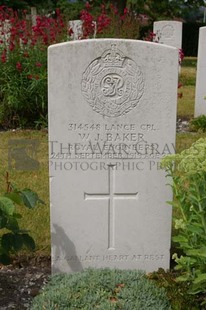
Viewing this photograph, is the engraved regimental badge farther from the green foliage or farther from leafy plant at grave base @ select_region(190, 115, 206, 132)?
the green foliage

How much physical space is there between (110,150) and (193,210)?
72cm

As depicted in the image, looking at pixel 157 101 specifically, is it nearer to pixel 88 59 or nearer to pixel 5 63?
pixel 88 59

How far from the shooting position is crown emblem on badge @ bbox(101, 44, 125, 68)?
308cm

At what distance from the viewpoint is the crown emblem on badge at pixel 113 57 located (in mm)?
3084

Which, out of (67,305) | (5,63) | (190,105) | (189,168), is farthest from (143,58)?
(190,105)

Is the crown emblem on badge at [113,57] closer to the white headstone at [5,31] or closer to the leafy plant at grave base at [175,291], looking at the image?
the leafy plant at grave base at [175,291]

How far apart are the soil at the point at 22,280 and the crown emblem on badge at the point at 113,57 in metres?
1.61

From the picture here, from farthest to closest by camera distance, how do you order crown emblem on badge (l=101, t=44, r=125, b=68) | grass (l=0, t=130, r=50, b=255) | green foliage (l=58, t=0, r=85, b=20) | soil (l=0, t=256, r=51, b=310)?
green foliage (l=58, t=0, r=85, b=20) < grass (l=0, t=130, r=50, b=255) < soil (l=0, t=256, r=51, b=310) < crown emblem on badge (l=101, t=44, r=125, b=68)

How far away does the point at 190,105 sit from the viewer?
1038cm

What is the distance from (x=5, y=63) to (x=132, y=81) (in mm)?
4831

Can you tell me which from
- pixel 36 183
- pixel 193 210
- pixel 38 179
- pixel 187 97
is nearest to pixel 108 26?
pixel 38 179

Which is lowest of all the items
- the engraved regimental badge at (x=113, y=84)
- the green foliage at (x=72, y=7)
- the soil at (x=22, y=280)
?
the soil at (x=22, y=280)

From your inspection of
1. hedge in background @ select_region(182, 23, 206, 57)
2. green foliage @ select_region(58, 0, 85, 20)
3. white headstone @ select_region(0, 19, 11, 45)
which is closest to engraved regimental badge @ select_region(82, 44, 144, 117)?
white headstone @ select_region(0, 19, 11, 45)

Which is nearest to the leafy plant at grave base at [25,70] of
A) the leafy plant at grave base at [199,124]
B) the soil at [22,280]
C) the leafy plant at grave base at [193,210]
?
the leafy plant at grave base at [199,124]
